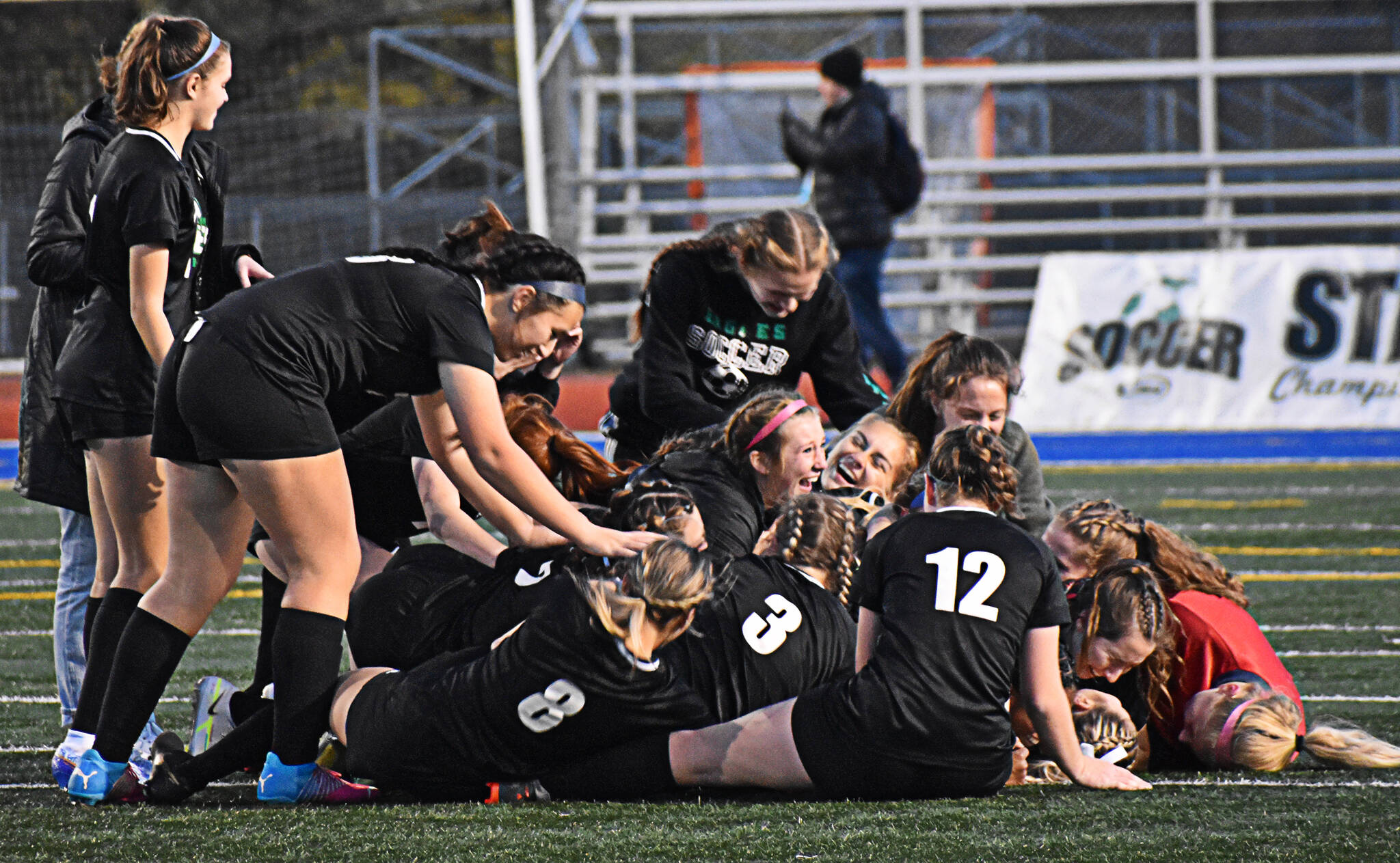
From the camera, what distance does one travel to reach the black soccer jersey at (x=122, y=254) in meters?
3.70

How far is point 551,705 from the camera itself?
3.29 metres

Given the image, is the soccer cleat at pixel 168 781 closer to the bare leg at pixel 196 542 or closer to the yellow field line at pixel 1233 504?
the bare leg at pixel 196 542

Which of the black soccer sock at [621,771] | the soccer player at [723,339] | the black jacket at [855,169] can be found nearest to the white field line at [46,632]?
the soccer player at [723,339]

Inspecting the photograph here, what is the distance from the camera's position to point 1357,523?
26.0 feet

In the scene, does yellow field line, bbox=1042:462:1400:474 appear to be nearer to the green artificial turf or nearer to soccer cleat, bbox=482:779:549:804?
the green artificial turf

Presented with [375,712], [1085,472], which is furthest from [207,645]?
[1085,472]

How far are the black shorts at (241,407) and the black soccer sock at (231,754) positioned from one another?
0.59 metres

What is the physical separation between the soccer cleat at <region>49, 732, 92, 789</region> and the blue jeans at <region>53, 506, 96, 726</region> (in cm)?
58

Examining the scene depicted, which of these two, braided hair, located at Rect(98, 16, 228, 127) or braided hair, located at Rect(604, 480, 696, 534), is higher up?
braided hair, located at Rect(98, 16, 228, 127)

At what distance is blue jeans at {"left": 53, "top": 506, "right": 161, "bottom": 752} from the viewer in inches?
165

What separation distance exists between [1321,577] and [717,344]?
9.60ft

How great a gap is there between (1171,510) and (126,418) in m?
5.98

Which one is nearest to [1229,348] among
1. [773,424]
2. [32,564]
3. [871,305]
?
[871,305]

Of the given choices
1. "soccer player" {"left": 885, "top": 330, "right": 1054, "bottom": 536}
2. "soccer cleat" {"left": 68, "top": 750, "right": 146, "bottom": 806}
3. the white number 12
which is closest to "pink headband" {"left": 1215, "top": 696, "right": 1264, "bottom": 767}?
the white number 12
